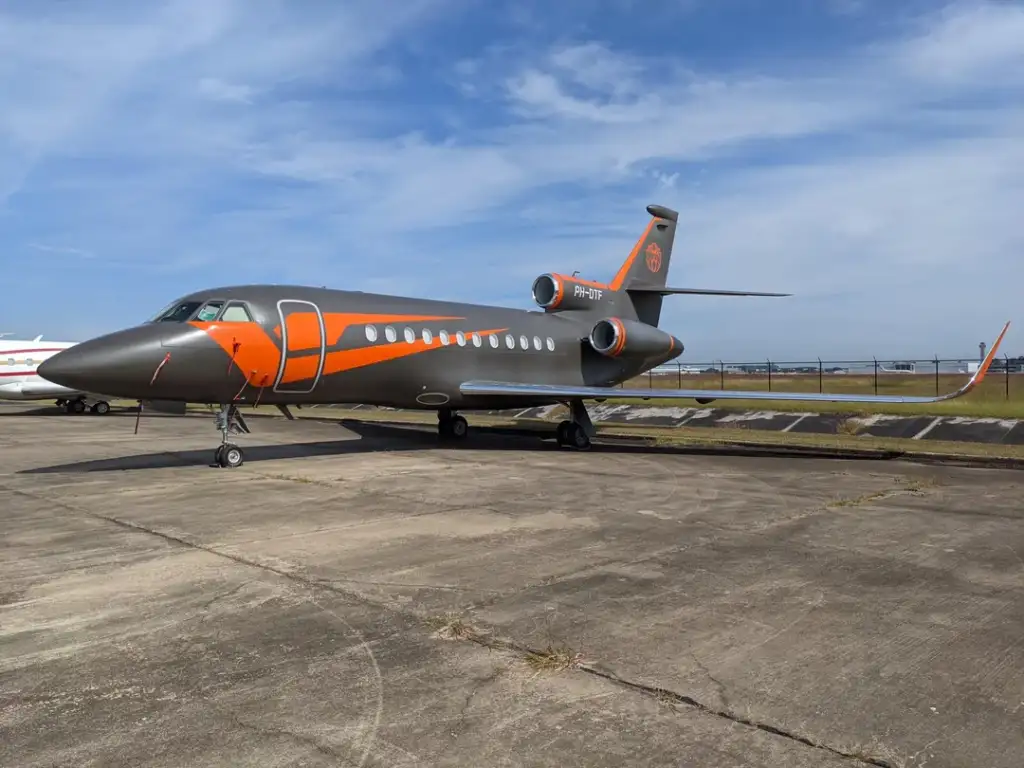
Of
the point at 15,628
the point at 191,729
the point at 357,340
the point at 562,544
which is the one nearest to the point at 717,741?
the point at 191,729

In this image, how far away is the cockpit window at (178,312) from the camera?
12023 millimetres

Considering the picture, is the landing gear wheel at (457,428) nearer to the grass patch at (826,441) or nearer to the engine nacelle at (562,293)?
the engine nacelle at (562,293)

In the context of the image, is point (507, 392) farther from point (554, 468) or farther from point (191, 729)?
point (191, 729)

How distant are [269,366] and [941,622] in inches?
424

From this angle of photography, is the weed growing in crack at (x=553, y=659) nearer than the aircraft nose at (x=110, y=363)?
Yes

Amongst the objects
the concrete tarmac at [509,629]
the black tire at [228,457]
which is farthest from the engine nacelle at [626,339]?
the black tire at [228,457]

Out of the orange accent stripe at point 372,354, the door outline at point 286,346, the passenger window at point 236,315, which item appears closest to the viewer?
the passenger window at point 236,315

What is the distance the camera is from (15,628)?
4.67 metres

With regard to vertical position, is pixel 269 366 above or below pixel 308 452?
above

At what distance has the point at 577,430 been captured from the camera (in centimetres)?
1747

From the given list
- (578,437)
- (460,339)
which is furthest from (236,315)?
(578,437)

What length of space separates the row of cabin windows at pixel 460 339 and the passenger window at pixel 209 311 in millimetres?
2986

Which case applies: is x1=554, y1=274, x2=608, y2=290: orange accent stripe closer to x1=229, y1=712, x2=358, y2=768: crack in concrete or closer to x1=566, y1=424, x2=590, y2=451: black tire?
x1=566, y1=424, x2=590, y2=451: black tire

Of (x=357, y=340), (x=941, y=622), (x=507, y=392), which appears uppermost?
(x=357, y=340)
